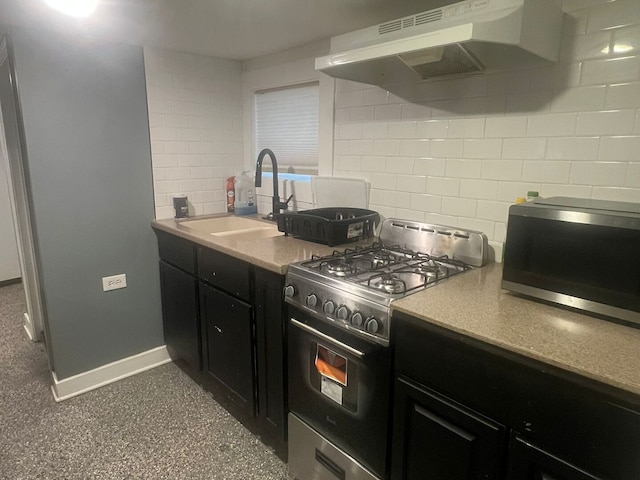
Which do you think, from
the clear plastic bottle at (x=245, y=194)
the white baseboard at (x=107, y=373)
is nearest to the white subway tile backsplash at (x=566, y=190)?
the clear plastic bottle at (x=245, y=194)

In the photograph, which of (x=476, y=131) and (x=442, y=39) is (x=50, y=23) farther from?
(x=476, y=131)

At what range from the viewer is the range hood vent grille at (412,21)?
1367 millimetres

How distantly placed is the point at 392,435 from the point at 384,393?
145 mm

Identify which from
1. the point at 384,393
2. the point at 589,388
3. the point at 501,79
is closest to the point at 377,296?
the point at 384,393

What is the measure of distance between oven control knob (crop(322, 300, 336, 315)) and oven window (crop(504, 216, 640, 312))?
0.59 m

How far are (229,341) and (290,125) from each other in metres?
1.49

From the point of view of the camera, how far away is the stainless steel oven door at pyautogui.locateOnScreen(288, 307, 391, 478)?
1404mm

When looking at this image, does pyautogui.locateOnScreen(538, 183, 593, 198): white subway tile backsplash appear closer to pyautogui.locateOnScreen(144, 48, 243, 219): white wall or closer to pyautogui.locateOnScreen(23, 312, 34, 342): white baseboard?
pyautogui.locateOnScreen(144, 48, 243, 219): white wall

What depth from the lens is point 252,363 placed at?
1.97 meters

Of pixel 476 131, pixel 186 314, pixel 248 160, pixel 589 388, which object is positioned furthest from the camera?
pixel 248 160

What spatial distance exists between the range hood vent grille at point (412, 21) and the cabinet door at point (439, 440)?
1.19 metres

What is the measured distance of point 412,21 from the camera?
143 centimetres

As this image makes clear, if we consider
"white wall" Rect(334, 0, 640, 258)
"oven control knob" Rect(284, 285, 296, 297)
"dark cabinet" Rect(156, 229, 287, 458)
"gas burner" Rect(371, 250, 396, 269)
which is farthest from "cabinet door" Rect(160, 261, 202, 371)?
"white wall" Rect(334, 0, 640, 258)

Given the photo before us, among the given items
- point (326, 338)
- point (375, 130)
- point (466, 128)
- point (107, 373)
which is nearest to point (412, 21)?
point (466, 128)
